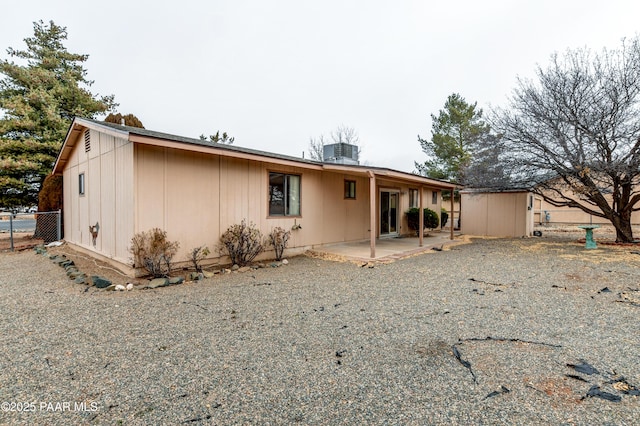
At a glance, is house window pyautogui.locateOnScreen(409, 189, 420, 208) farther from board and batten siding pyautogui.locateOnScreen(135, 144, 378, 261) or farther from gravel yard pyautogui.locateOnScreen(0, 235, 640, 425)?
gravel yard pyautogui.locateOnScreen(0, 235, 640, 425)

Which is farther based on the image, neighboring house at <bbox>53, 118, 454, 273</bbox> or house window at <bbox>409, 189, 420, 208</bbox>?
house window at <bbox>409, 189, 420, 208</bbox>

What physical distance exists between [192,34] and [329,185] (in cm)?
835

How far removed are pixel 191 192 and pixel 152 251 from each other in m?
1.42

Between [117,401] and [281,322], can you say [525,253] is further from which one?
[117,401]

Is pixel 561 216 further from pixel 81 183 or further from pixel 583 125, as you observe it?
pixel 81 183

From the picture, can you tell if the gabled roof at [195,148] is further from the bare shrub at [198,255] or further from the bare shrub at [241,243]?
the bare shrub at [198,255]

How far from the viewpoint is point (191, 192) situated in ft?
21.4

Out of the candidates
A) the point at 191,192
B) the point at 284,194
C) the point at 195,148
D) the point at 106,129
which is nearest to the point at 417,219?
the point at 284,194

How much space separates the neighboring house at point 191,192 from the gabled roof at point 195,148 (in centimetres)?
2

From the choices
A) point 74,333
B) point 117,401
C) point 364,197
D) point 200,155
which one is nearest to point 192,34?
point 200,155

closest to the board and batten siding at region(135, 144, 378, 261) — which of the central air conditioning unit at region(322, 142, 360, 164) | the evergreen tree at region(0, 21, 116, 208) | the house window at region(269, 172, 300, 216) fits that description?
the house window at region(269, 172, 300, 216)

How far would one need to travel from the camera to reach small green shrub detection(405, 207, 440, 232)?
44.5ft

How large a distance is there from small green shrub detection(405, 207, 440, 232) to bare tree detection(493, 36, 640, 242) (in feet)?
13.2

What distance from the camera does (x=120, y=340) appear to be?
3.27 m
